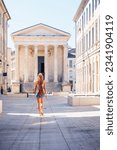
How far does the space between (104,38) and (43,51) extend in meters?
85.6

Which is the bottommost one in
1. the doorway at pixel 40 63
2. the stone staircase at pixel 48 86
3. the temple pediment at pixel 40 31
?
the stone staircase at pixel 48 86

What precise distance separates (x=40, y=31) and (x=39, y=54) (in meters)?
8.60

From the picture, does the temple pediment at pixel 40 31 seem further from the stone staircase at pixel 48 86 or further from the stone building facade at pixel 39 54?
the stone staircase at pixel 48 86

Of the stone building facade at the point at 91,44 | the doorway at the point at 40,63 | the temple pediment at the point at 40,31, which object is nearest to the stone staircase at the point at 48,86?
the doorway at the point at 40,63

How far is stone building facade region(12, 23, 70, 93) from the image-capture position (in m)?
80.6

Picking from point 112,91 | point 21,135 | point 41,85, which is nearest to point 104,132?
point 112,91

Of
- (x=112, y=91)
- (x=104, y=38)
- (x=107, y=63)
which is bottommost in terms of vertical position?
(x=112, y=91)

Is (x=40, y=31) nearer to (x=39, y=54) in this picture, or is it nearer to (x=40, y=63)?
(x=39, y=54)

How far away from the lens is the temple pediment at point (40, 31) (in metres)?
80.1

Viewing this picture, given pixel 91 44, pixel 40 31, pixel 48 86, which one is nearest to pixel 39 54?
pixel 40 31

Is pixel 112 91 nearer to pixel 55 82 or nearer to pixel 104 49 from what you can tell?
pixel 104 49

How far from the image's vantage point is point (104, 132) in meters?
2.63

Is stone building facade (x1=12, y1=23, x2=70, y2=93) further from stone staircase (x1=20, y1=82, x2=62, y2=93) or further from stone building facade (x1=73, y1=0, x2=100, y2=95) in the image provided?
stone building facade (x1=73, y1=0, x2=100, y2=95)

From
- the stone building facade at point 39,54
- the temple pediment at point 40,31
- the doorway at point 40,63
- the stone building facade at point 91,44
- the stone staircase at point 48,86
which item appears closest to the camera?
the stone building facade at point 91,44
